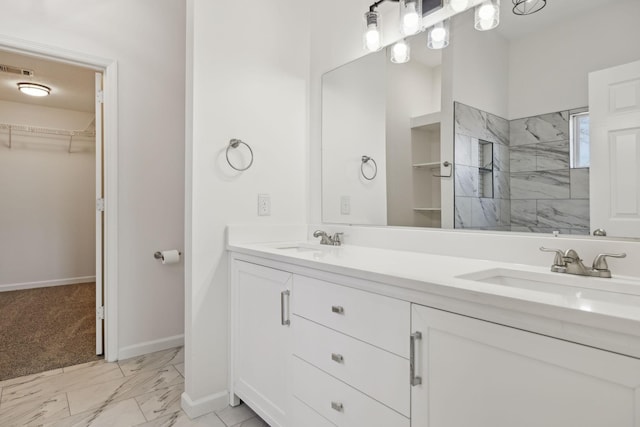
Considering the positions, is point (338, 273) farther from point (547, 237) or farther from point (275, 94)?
point (275, 94)

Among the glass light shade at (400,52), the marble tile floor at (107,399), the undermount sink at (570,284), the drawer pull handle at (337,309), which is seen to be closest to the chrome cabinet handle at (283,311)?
the drawer pull handle at (337,309)

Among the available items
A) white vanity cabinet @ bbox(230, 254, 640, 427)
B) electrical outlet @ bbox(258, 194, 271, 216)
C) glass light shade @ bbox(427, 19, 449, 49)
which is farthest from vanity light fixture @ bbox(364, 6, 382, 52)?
white vanity cabinet @ bbox(230, 254, 640, 427)

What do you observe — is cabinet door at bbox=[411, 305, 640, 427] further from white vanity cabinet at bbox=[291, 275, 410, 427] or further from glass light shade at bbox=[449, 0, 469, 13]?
glass light shade at bbox=[449, 0, 469, 13]

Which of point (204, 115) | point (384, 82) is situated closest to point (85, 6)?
point (204, 115)

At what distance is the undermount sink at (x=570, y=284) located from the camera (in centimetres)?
91

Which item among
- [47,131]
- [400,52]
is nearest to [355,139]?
[400,52]

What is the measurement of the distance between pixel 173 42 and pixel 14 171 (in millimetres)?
3314

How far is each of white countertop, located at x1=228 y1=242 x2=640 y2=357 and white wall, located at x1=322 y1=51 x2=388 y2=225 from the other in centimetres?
48

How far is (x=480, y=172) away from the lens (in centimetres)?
143

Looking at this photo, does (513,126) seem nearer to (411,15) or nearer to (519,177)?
(519,177)

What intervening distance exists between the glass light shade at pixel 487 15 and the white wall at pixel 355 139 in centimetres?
51

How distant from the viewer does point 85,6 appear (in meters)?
2.32

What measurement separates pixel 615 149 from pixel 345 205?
4.06ft

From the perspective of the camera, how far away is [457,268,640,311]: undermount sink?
2.99 ft
